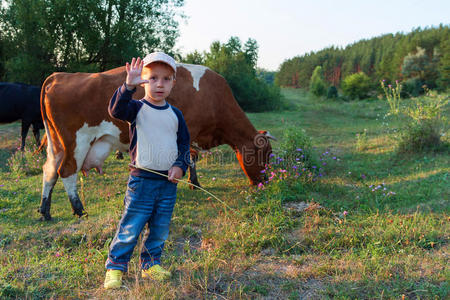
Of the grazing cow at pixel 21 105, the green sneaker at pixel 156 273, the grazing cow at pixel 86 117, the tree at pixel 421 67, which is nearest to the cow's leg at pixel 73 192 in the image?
the grazing cow at pixel 86 117

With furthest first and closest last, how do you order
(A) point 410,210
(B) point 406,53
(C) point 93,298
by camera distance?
(B) point 406,53 < (A) point 410,210 < (C) point 93,298

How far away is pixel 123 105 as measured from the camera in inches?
89.7

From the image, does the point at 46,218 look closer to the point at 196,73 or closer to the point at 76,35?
the point at 196,73

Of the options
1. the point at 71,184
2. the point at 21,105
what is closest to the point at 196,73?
the point at 71,184

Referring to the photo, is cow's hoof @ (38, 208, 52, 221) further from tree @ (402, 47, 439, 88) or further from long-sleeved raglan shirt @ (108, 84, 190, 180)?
tree @ (402, 47, 439, 88)

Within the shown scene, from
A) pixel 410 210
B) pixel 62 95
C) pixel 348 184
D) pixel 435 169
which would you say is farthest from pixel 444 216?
pixel 62 95

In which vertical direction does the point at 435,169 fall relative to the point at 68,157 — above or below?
below

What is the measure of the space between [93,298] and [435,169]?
581 centimetres

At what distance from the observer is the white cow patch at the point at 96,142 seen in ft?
13.6

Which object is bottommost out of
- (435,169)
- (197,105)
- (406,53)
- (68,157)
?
(435,169)

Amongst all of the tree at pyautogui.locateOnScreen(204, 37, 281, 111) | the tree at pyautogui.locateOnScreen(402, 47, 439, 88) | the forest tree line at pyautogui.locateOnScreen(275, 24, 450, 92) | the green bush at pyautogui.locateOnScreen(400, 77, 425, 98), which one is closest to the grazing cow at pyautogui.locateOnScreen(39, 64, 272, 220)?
the tree at pyautogui.locateOnScreen(204, 37, 281, 111)

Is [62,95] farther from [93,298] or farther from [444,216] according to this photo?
[444,216]

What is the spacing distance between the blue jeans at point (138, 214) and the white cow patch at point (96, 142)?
2017 millimetres

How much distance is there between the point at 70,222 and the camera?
4.16m
